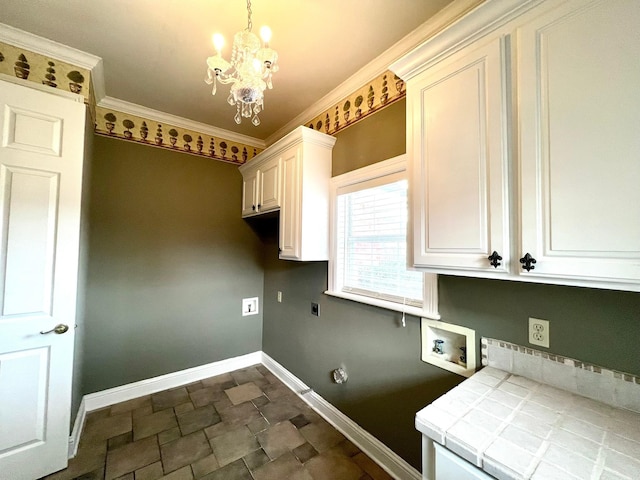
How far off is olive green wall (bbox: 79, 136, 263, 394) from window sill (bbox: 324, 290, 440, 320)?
1503 mm

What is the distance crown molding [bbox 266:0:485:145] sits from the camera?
138 cm

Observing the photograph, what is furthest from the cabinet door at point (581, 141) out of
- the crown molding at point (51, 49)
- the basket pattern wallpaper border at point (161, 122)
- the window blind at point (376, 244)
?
the crown molding at point (51, 49)

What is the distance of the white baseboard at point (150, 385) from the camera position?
6.66 feet

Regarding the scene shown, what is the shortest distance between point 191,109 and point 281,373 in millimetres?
2835

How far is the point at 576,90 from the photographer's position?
0.81 m

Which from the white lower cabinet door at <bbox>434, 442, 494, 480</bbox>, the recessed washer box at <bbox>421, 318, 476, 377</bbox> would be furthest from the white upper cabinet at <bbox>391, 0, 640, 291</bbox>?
the white lower cabinet door at <bbox>434, 442, 494, 480</bbox>

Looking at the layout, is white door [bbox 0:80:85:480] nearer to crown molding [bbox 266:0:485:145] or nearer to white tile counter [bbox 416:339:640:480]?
crown molding [bbox 266:0:485:145]

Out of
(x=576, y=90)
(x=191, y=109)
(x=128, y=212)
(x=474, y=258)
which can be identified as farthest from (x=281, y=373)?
(x=576, y=90)

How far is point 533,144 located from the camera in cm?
89

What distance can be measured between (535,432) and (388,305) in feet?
3.00

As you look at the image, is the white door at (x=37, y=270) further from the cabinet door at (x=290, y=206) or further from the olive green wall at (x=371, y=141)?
the olive green wall at (x=371, y=141)

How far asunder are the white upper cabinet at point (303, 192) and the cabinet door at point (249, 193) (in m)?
0.45

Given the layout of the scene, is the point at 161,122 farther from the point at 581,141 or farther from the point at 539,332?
the point at 539,332

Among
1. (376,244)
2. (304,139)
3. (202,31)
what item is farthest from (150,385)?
(202,31)
